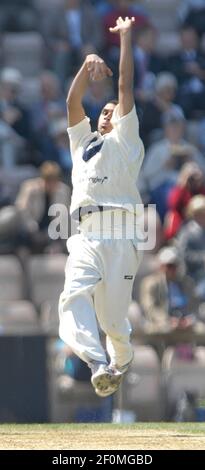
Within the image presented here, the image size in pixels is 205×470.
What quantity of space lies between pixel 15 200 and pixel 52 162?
31.9 inches

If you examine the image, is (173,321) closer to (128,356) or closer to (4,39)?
(128,356)

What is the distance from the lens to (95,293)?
31.8 feet

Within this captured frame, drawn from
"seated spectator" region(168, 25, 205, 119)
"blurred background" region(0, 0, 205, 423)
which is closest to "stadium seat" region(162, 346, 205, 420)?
"blurred background" region(0, 0, 205, 423)

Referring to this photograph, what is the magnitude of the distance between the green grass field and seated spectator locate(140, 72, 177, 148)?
7.31 metres

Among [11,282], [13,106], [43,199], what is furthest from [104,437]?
[13,106]

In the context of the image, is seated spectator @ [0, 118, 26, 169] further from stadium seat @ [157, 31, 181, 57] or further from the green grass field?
the green grass field

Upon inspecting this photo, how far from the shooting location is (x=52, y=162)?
54.7ft

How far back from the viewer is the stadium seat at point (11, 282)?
14.4 metres

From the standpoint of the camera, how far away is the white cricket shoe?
9305 millimetres

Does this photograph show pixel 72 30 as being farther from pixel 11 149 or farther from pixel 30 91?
pixel 11 149

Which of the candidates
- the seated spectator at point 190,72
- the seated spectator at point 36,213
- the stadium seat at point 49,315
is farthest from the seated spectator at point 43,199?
the seated spectator at point 190,72

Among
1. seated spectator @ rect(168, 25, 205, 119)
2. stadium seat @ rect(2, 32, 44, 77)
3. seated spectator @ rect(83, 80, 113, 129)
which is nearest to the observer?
seated spectator @ rect(83, 80, 113, 129)

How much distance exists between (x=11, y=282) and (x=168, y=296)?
62.5 inches

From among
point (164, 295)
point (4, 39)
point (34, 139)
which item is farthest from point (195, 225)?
point (4, 39)
